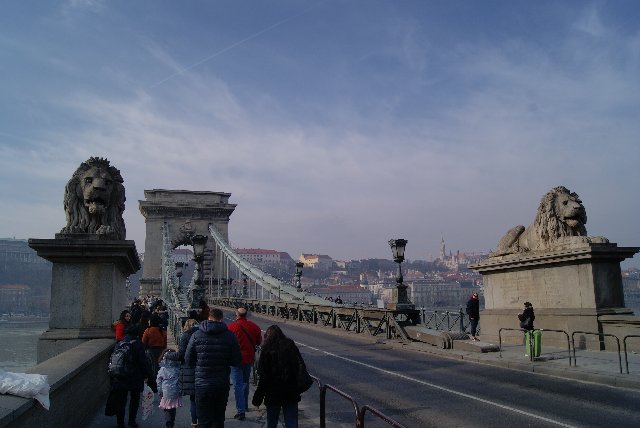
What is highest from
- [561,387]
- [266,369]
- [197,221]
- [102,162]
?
[197,221]

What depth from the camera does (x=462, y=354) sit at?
46.5ft

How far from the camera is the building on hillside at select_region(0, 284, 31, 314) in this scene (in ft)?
353

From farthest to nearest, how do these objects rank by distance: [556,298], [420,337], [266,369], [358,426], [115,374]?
[420,337]
[556,298]
[115,374]
[266,369]
[358,426]

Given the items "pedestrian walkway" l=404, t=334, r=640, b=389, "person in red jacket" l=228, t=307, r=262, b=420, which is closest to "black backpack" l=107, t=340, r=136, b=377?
"person in red jacket" l=228, t=307, r=262, b=420

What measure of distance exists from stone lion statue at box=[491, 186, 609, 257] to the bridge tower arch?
52.3 metres

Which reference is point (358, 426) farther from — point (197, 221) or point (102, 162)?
point (197, 221)

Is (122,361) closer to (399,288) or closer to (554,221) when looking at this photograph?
(399,288)

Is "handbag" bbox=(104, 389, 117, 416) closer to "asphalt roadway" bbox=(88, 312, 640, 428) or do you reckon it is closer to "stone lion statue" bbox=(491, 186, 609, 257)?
Result: "asphalt roadway" bbox=(88, 312, 640, 428)

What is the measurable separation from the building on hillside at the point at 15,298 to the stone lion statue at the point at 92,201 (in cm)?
11429

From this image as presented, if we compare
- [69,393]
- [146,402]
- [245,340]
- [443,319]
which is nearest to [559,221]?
[443,319]

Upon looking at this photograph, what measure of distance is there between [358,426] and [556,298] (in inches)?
486

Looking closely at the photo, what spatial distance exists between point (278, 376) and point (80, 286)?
4.40 m

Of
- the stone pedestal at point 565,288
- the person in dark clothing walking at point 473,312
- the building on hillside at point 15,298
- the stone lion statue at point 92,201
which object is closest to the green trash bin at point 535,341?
the stone pedestal at point 565,288

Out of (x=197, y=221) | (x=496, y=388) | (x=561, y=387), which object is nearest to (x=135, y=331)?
(x=496, y=388)
